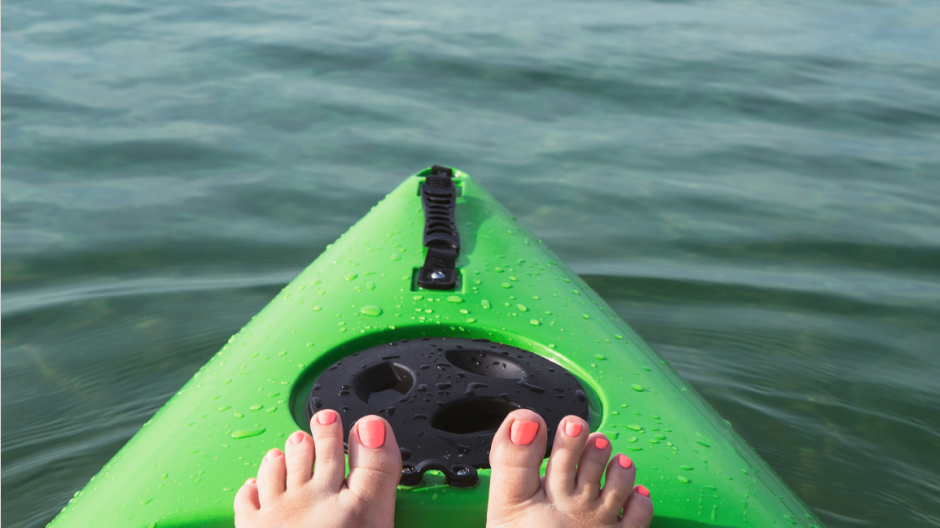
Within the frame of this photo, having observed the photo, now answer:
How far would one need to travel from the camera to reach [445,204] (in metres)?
2.39

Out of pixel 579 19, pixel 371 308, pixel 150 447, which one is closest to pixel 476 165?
pixel 371 308

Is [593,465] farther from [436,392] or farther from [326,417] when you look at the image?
[326,417]

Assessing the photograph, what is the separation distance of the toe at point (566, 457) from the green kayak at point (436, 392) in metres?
0.12

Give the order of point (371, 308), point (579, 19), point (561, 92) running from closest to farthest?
point (371, 308) < point (561, 92) < point (579, 19)

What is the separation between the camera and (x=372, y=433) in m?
1.29

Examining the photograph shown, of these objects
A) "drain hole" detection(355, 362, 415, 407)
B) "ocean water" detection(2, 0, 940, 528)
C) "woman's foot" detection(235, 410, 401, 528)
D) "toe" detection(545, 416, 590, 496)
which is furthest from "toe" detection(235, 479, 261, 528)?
"ocean water" detection(2, 0, 940, 528)

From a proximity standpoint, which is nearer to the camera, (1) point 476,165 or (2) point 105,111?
(1) point 476,165

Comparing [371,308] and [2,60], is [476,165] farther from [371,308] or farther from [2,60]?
[2,60]

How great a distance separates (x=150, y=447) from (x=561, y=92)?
15.7 feet

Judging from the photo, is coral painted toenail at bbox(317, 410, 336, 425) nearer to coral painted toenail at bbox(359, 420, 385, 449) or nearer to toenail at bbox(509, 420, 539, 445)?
coral painted toenail at bbox(359, 420, 385, 449)

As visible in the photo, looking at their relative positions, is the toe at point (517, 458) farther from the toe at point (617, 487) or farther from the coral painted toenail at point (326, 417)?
the coral painted toenail at point (326, 417)

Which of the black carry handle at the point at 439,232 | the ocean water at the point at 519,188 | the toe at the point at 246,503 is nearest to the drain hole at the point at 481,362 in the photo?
the black carry handle at the point at 439,232

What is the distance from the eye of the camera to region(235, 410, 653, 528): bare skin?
1.24 metres

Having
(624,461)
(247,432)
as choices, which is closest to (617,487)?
(624,461)
